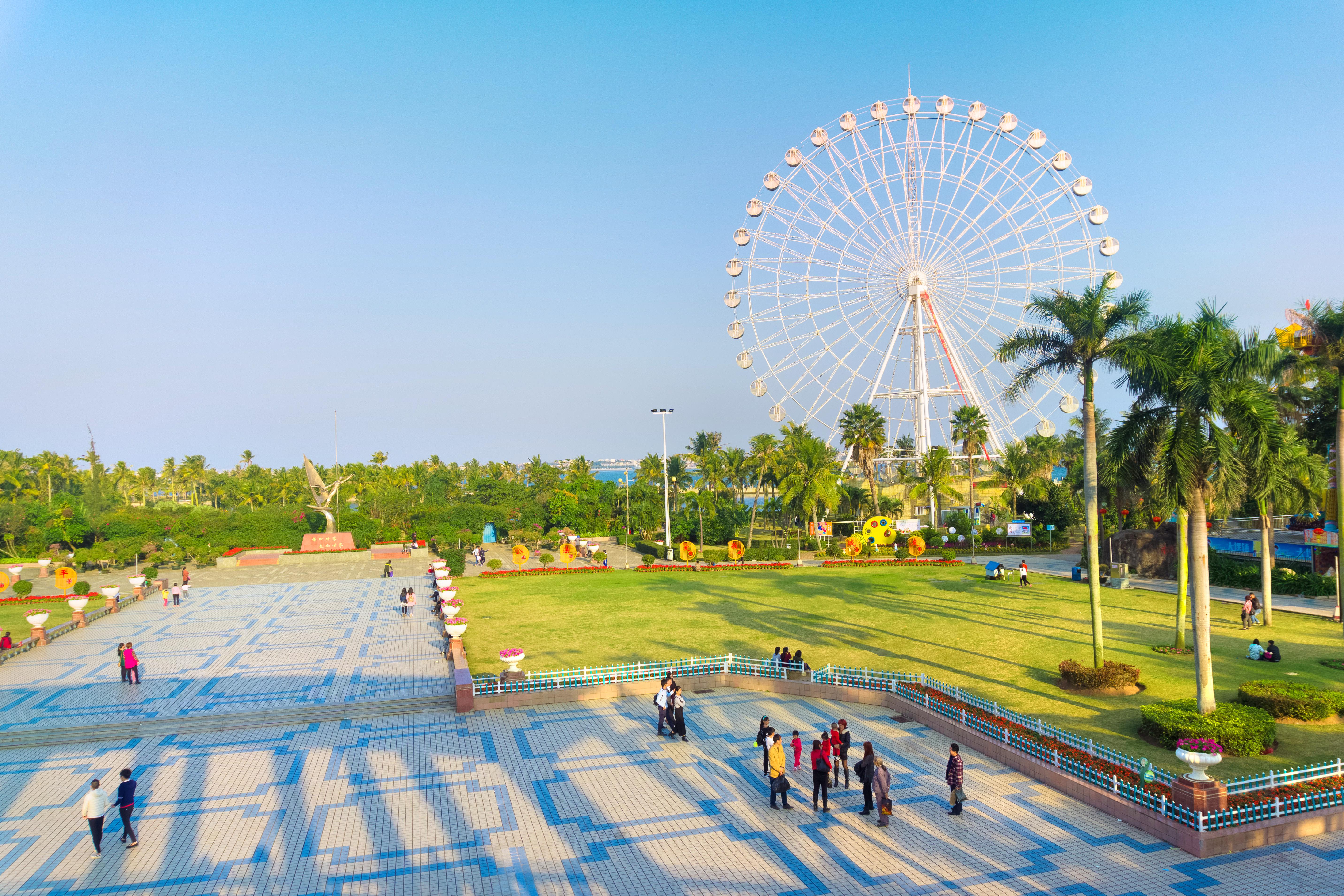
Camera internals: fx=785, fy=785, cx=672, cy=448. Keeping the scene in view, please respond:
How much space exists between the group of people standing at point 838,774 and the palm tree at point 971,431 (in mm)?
48071

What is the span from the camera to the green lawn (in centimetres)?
1902

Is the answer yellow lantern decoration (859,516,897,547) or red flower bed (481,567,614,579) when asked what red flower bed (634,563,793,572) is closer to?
red flower bed (481,567,614,579)

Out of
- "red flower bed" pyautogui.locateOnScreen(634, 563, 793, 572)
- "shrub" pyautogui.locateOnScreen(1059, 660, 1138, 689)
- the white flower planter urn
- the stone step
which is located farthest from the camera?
"red flower bed" pyautogui.locateOnScreen(634, 563, 793, 572)

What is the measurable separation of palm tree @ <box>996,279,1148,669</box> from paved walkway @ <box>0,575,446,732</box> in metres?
17.6

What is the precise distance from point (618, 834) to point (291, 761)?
7876 millimetres

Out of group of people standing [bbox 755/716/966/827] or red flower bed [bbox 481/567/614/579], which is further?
red flower bed [bbox 481/567/614/579]

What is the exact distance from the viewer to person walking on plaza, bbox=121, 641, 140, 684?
2214cm

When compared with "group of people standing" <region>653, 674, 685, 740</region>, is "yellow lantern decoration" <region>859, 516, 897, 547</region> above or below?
above

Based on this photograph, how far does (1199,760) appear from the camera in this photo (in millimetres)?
11359

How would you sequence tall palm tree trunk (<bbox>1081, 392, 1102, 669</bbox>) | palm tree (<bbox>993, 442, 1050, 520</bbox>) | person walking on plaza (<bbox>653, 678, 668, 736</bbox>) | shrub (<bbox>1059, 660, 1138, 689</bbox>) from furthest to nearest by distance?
palm tree (<bbox>993, 442, 1050, 520</bbox>) → tall palm tree trunk (<bbox>1081, 392, 1102, 669</bbox>) → shrub (<bbox>1059, 660, 1138, 689</bbox>) → person walking on plaza (<bbox>653, 678, 668, 736</bbox>)

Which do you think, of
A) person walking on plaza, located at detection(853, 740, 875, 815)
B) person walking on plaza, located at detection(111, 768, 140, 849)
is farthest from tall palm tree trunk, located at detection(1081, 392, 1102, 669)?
person walking on plaza, located at detection(111, 768, 140, 849)

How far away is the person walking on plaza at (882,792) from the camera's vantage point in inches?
497

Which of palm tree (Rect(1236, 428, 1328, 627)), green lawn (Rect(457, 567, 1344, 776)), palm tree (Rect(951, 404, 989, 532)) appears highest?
palm tree (Rect(951, 404, 989, 532))

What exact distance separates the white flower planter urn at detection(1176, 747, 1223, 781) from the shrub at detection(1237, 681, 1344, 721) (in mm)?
6688
